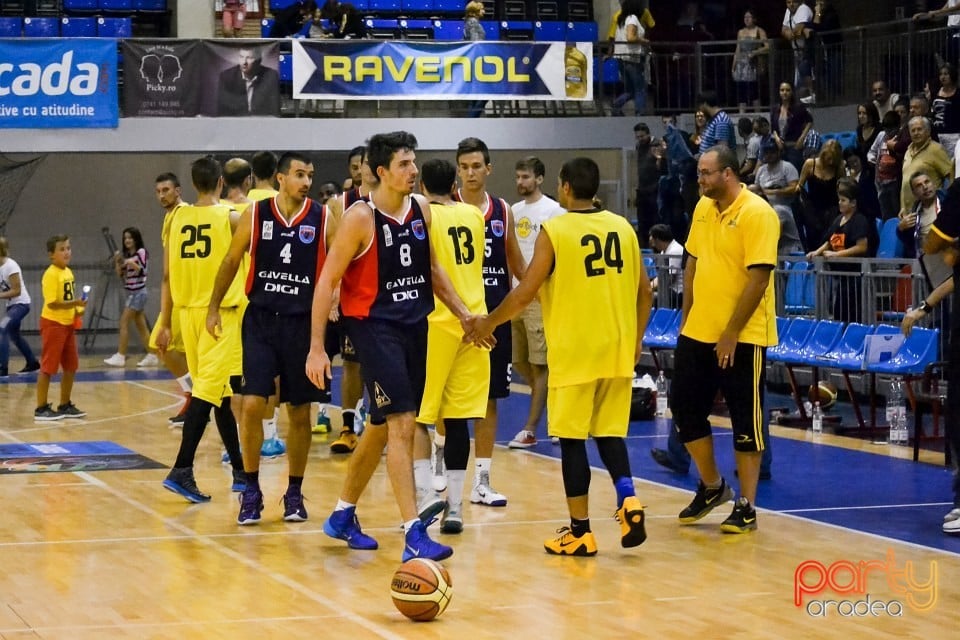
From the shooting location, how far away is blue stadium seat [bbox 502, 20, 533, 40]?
26219 mm

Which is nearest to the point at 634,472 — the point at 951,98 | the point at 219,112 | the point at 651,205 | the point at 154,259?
the point at 951,98

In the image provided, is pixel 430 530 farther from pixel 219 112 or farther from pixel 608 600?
pixel 219 112

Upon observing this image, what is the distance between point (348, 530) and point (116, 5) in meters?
19.3

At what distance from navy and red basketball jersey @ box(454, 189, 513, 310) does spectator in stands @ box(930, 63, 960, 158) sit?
30.9 feet

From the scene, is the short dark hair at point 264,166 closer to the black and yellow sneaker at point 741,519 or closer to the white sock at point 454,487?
the white sock at point 454,487

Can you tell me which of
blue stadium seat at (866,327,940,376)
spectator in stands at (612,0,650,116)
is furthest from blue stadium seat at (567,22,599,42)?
blue stadium seat at (866,327,940,376)

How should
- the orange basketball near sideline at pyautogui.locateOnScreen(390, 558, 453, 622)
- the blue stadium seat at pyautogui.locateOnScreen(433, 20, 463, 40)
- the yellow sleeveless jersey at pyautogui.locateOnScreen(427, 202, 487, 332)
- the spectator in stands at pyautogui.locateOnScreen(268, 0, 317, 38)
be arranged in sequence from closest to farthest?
the orange basketball near sideline at pyautogui.locateOnScreen(390, 558, 453, 622) → the yellow sleeveless jersey at pyautogui.locateOnScreen(427, 202, 487, 332) → the spectator in stands at pyautogui.locateOnScreen(268, 0, 317, 38) → the blue stadium seat at pyautogui.locateOnScreen(433, 20, 463, 40)

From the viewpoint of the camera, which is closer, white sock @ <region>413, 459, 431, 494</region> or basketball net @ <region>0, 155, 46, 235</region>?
white sock @ <region>413, 459, 431, 494</region>

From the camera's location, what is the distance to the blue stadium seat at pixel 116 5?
84.0ft

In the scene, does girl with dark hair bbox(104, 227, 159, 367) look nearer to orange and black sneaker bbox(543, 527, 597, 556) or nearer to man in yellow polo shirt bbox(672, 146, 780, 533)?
man in yellow polo shirt bbox(672, 146, 780, 533)

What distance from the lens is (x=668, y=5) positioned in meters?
30.3

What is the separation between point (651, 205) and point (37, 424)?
9.52 metres

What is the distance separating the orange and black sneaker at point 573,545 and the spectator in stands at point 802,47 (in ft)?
46.1

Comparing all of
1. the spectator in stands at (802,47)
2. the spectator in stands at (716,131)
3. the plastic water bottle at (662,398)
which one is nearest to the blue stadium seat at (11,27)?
the spectator in stands at (716,131)
